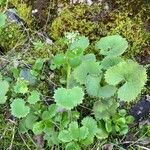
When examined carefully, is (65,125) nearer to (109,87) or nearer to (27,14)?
(109,87)

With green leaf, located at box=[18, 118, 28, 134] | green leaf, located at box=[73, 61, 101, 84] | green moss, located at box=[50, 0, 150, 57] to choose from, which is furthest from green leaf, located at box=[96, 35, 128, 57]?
green leaf, located at box=[18, 118, 28, 134]

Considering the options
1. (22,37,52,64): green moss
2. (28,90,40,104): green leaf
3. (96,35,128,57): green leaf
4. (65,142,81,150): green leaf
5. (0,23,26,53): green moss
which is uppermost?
(0,23,26,53): green moss

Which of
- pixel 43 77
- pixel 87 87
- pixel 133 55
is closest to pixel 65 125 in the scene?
pixel 87 87

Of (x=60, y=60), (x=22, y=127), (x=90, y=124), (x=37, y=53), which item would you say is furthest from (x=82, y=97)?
(x=37, y=53)

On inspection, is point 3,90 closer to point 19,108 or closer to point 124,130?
point 19,108

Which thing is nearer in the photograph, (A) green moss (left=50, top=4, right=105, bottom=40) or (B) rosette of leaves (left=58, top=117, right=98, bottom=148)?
(B) rosette of leaves (left=58, top=117, right=98, bottom=148)

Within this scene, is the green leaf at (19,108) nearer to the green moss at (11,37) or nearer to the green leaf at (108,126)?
the green leaf at (108,126)

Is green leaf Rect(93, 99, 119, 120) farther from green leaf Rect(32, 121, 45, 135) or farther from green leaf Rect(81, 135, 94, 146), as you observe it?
green leaf Rect(32, 121, 45, 135)

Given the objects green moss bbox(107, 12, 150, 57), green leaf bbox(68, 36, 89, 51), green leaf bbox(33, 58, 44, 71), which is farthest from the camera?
green moss bbox(107, 12, 150, 57)
